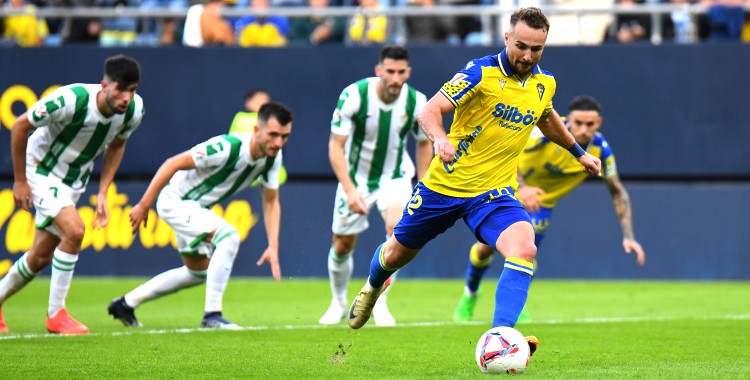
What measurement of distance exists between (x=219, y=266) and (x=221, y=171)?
851 millimetres

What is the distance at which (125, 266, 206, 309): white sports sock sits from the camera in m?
10.7

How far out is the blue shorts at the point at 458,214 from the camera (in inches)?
291

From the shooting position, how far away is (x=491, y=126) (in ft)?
24.7

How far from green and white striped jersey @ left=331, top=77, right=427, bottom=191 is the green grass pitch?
1.45 m

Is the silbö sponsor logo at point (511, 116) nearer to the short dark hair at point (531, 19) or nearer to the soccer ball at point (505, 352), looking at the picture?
the short dark hair at point (531, 19)

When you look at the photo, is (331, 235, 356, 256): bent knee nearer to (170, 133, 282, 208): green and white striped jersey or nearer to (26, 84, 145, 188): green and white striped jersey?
(170, 133, 282, 208): green and white striped jersey

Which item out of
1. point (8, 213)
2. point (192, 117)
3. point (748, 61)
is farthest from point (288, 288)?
point (748, 61)

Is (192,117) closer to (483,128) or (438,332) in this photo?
(438,332)

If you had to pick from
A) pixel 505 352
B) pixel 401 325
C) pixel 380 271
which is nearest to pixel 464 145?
pixel 380 271

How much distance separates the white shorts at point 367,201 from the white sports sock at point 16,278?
112 inches

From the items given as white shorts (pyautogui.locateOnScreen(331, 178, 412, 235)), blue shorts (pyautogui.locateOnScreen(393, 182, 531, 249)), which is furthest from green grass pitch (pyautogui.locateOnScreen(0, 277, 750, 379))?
white shorts (pyautogui.locateOnScreen(331, 178, 412, 235))

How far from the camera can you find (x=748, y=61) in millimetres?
16688

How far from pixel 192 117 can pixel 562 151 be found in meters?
7.58

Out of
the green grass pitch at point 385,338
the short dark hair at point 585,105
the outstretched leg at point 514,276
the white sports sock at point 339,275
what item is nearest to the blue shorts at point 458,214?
the outstretched leg at point 514,276
